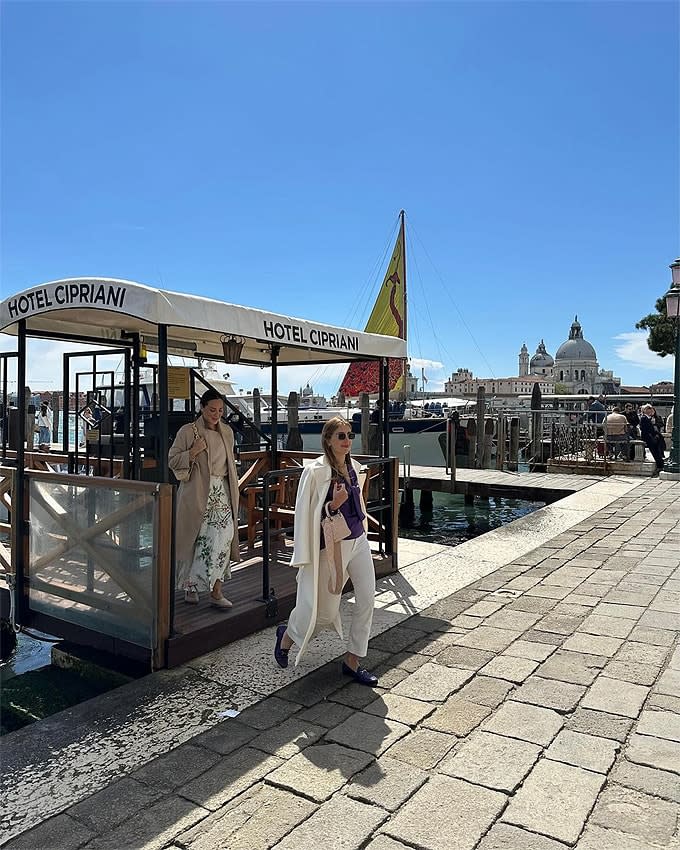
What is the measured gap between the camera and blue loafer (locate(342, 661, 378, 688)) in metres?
3.86

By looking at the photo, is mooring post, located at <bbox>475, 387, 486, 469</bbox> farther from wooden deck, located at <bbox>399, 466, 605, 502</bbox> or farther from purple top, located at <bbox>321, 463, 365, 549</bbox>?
purple top, located at <bbox>321, 463, 365, 549</bbox>

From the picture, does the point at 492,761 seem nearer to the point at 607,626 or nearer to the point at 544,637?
the point at 544,637

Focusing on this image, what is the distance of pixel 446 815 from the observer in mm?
2613

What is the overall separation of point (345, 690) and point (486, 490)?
11.3 metres

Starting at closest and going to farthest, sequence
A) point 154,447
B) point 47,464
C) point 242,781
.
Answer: point 242,781, point 154,447, point 47,464

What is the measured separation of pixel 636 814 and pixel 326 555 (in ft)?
6.30

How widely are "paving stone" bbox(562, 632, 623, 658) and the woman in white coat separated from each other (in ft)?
4.92

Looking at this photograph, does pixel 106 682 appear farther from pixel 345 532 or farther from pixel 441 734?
pixel 441 734

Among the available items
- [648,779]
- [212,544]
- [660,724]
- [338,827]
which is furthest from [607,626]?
[338,827]

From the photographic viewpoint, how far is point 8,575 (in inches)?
213


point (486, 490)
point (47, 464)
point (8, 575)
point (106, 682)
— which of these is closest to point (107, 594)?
point (106, 682)

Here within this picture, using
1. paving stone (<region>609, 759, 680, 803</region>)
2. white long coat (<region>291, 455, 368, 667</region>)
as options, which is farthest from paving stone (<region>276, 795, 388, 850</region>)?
white long coat (<region>291, 455, 368, 667</region>)

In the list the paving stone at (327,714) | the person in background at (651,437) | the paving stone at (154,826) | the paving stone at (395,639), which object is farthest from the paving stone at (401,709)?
the person in background at (651,437)

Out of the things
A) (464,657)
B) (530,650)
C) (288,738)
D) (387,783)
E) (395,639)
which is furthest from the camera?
(395,639)
